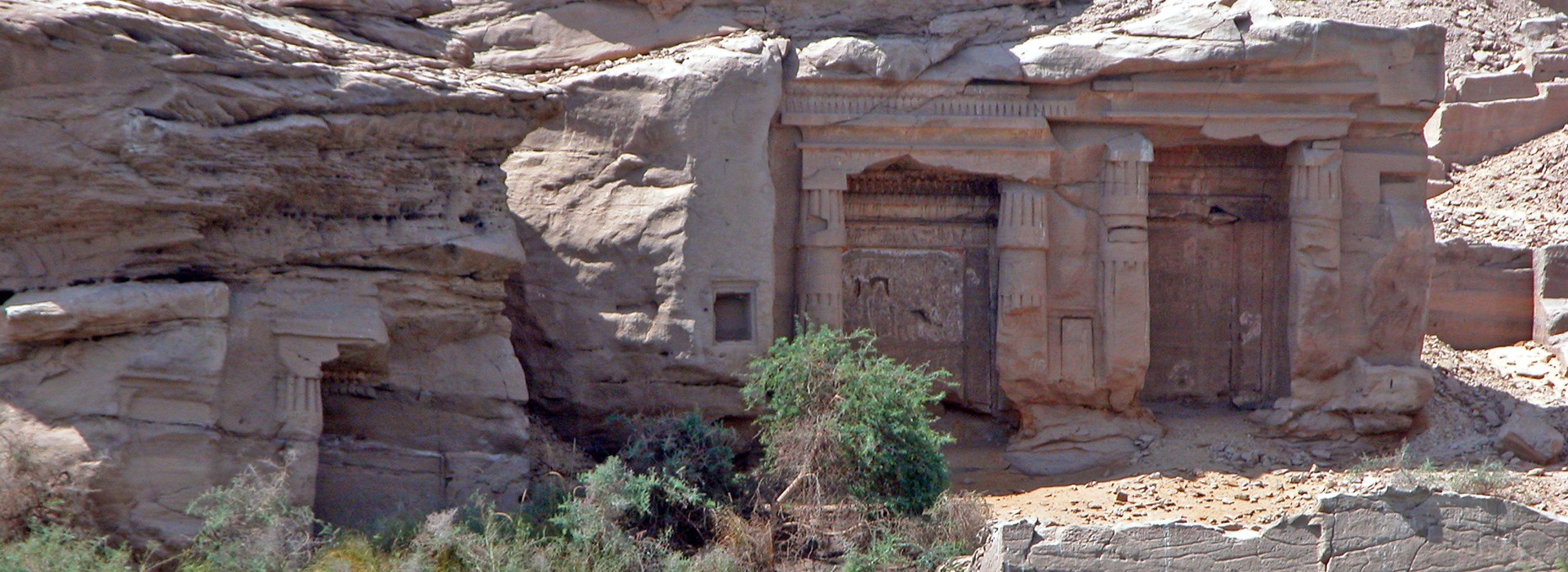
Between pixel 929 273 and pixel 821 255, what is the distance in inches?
42.3

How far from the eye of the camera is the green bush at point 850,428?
980 centimetres

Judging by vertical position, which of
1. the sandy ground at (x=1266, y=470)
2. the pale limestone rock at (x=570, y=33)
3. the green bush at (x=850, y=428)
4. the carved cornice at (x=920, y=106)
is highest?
the pale limestone rock at (x=570, y=33)

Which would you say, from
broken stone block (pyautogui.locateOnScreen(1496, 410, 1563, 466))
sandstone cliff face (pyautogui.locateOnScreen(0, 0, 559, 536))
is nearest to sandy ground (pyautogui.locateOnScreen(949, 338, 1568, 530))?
broken stone block (pyautogui.locateOnScreen(1496, 410, 1563, 466))

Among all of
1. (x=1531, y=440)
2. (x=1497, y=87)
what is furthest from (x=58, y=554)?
(x=1497, y=87)

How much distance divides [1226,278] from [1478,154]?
21.9ft

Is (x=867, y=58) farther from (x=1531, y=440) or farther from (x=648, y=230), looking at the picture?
(x=1531, y=440)

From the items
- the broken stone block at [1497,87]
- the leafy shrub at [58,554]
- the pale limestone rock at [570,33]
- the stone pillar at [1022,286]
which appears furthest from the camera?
the broken stone block at [1497,87]

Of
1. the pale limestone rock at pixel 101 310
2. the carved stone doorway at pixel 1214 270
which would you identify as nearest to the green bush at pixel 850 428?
the carved stone doorway at pixel 1214 270

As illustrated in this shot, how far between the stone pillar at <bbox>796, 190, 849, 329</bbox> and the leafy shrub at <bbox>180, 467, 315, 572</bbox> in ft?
13.9

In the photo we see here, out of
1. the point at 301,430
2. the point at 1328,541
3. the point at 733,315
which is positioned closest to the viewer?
the point at 1328,541

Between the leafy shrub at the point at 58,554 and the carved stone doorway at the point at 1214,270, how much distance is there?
7.81 metres

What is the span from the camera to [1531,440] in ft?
38.1

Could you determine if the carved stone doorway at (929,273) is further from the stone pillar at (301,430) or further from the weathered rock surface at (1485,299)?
the weathered rock surface at (1485,299)

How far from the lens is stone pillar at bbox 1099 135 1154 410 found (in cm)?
1184
